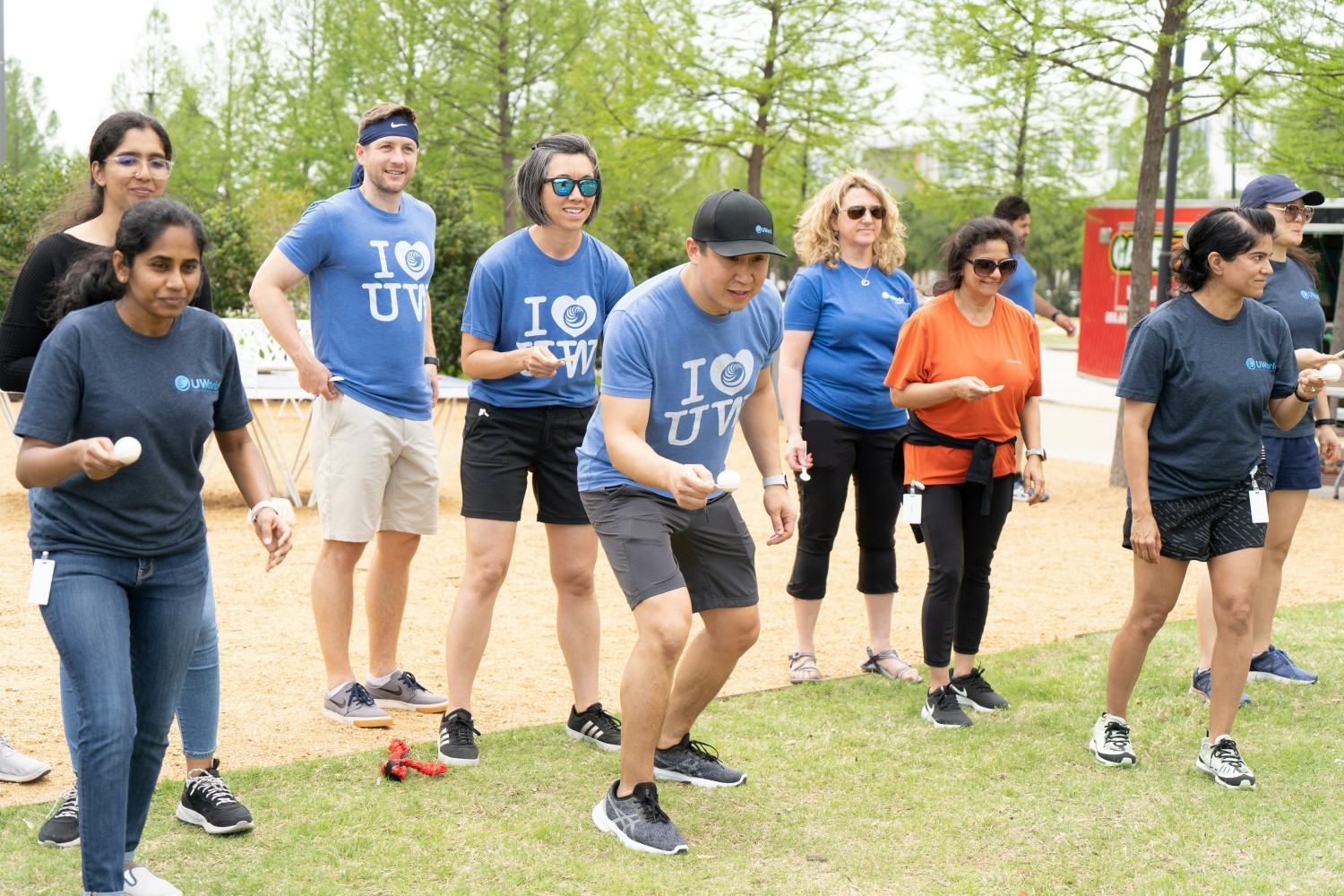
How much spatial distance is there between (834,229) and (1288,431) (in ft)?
6.56

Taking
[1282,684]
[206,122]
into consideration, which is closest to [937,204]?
[206,122]

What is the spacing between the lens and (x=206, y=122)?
1252 inches

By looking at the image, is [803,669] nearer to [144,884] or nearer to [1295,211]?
[1295,211]

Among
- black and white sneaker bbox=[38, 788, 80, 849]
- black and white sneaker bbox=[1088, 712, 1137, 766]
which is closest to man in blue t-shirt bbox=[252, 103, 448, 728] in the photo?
black and white sneaker bbox=[38, 788, 80, 849]

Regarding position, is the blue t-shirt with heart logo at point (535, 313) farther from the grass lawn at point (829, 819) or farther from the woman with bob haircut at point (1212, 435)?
the woman with bob haircut at point (1212, 435)

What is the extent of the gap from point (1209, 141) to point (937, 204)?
96.8 feet

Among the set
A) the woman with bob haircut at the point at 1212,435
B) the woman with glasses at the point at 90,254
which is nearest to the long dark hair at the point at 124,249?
the woman with glasses at the point at 90,254

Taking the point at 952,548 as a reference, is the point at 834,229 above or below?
above

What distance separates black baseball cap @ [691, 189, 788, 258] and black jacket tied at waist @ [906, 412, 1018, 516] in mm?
1688

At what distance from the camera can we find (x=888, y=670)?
6.06m

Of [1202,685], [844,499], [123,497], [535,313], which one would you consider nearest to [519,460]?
[535,313]

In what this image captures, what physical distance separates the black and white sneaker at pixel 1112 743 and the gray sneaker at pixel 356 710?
260 cm

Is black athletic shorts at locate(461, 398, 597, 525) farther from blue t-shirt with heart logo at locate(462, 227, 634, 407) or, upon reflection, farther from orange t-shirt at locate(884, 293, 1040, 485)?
orange t-shirt at locate(884, 293, 1040, 485)

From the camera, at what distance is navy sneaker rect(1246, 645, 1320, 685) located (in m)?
5.95
